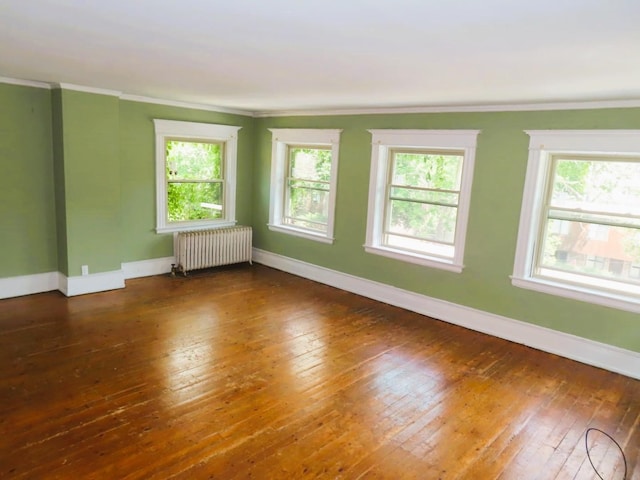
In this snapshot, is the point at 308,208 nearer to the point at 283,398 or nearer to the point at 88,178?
the point at 88,178

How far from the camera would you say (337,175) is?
6.16m

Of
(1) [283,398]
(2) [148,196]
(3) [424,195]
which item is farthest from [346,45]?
(2) [148,196]

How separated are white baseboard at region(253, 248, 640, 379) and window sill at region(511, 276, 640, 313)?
38 centimetres

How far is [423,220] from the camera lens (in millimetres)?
5480

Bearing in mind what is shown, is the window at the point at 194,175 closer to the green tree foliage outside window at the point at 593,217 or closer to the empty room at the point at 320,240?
the empty room at the point at 320,240

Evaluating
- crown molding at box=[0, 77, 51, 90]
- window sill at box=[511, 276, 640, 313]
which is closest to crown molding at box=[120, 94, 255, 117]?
crown molding at box=[0, 77, 51, 90]

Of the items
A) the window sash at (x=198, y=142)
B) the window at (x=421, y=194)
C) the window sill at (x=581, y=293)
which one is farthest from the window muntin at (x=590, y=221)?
the window sash at (x=198, y=142)

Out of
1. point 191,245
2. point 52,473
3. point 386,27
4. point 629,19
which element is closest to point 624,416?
point 629,19

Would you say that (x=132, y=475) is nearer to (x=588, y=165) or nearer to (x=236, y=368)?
(x=236, y=368)

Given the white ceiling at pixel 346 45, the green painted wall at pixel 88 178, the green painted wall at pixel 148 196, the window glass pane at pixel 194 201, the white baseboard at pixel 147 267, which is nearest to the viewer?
the white ceiling at pixel 346 45

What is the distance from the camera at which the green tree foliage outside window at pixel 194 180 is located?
21.0 ft

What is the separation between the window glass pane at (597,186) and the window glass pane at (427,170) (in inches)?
42.1

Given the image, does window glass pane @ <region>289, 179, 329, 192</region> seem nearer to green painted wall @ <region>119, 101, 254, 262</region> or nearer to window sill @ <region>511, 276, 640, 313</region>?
green painted wall @ <region>119, 101, 254, 262</region>

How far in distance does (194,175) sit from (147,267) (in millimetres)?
1506
